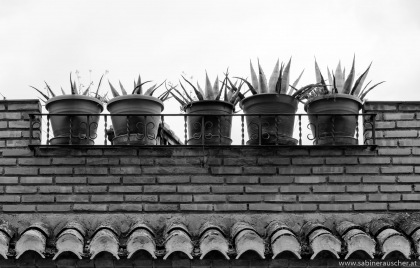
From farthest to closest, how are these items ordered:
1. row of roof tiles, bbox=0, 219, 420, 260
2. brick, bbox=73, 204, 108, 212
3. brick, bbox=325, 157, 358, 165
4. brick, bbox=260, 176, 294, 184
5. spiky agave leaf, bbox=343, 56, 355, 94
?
spiky agave leaf, bbox=343, 56, 355, 94 → brick, bbox=325, 157, 358, 165 → brick, bbox=260, 176, 294, 184 → brick, bbox=73, 204, 108, 212 → row of roof tiles, bbox=0, 219, 420, 260

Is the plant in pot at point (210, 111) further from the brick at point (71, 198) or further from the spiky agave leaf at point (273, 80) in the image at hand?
the brick at point (71, 198)

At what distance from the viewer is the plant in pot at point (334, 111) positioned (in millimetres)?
7266

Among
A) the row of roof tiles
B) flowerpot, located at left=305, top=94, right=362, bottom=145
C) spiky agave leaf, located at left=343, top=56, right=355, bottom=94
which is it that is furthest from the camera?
spiky agave leaf, located at left=343, top=56, right=355, bottom=94

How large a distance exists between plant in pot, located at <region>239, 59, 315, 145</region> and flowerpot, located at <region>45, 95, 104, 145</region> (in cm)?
149

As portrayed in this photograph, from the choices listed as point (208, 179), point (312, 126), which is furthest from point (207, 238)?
point (312, 126)

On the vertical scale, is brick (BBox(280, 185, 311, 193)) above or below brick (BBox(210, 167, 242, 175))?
below

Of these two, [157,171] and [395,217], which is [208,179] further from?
[395,217]

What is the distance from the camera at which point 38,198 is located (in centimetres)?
688

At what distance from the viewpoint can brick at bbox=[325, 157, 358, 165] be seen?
7039 millimetres

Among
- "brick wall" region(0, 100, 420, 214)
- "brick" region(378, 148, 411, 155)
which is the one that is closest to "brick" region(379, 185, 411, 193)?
"brick wall" region(0, 100, 420, 214)

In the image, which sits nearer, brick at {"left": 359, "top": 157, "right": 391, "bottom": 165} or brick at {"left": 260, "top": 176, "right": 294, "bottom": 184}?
brick at {"left": 260, "top": 176, "right": 294, "bottom": 184}

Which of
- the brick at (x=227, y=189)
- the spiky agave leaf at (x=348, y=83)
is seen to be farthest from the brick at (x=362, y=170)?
the brick at (x=227, y=189)

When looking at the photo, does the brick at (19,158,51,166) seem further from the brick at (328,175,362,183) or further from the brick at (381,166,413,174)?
the brick at (381,166,413,174)

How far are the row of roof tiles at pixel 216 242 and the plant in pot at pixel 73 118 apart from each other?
3.55 ft
